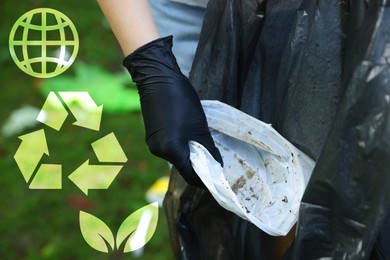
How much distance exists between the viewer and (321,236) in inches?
46.3

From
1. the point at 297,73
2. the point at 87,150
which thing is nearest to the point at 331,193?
the point at 297,73

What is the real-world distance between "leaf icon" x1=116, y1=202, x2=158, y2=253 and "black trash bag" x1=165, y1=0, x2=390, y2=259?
0.76 metres

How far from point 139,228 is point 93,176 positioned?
0.32m

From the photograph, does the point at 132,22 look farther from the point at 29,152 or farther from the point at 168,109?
the point at 29,152

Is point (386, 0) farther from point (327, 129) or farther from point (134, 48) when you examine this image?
point (134, 48)

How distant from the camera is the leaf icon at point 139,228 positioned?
2.31 metres

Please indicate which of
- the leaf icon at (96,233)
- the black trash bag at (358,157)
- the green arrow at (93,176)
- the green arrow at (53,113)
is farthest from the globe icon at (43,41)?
the black trash bag at (358,157)

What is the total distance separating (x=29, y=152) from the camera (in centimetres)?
254

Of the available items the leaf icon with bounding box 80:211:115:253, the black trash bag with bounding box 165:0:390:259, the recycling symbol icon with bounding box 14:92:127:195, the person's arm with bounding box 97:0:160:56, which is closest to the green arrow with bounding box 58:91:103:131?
the recycling symbol icon with bounding box 14:92:127:195

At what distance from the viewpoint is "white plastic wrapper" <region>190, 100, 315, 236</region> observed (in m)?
1.22

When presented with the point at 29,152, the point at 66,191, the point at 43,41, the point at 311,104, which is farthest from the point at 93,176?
the point at 311,104

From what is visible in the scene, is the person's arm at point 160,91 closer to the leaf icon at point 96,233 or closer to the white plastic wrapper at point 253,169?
the white plastic wrapper at point 253,169

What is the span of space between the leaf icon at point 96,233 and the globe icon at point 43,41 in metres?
0.46

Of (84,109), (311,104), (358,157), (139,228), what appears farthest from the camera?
(84,109)
